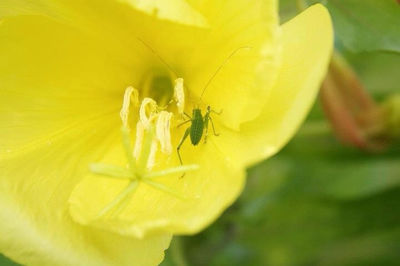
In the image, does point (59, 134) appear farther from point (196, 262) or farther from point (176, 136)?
point (196, 262)

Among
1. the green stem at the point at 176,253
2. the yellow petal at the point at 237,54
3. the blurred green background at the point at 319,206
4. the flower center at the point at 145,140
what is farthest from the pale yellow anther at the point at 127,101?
the blurred green background at the point at 319,206

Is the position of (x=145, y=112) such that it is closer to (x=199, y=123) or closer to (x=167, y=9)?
(x=199, y=123)

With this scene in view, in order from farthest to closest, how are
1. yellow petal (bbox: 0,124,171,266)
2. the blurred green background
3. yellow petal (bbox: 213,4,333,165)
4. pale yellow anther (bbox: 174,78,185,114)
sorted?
1. the blurred green background
2. pale yellow anther (bbox: 174,78,185,114)
3. yellow petal (bbox: 0,124,171,266)
4. yellow petal (bbox: 213,4,333,165)

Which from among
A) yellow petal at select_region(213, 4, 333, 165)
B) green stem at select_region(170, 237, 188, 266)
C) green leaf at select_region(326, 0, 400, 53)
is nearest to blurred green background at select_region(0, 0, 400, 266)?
green stem at select_region(170, 237, 188, 266)

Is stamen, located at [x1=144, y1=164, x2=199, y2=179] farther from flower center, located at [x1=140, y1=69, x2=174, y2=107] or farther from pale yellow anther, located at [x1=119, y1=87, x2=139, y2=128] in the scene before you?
flower center, located at [x1=140, y1=69, x2=174, y2=107]

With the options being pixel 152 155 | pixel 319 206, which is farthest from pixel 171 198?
pixel 319 206

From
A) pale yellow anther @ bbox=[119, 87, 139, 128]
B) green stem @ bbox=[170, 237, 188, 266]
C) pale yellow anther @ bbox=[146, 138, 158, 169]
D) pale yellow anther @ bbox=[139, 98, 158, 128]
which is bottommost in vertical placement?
green stem @ bbox=[170, 237, 188, 266]

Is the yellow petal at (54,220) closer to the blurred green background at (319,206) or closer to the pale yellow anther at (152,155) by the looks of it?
the pale yellow anther at (152,155)
